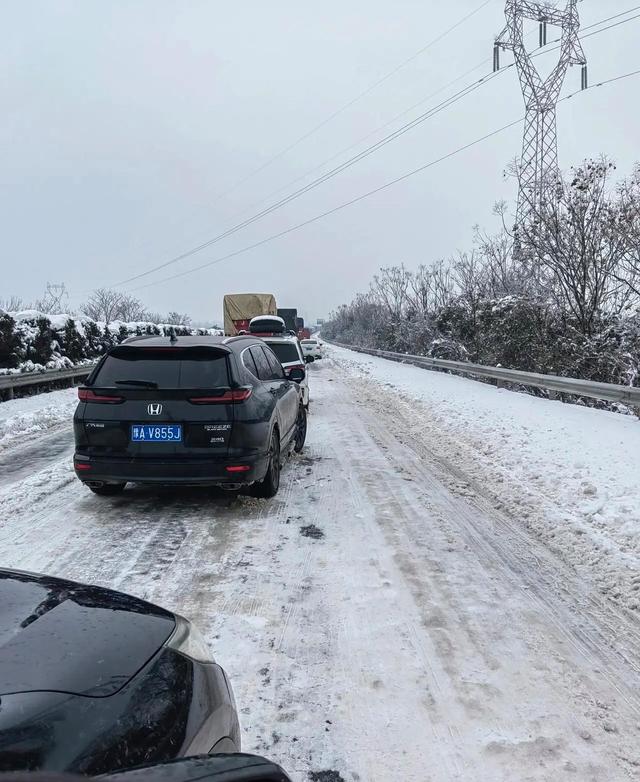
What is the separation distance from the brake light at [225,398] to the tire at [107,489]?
1537 millimetres

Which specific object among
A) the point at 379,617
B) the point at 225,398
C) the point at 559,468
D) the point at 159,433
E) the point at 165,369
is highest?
the point at 165,369

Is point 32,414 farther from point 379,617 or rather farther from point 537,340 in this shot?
point 537,340

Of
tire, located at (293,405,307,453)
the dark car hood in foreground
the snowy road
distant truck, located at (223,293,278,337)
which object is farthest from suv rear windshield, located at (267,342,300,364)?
distant truck, located at (223,293,278,337)

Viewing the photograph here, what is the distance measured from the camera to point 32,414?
11.7m

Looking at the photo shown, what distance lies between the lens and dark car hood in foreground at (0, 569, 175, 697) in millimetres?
1543

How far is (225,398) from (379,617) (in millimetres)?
2591

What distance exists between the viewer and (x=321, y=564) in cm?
421

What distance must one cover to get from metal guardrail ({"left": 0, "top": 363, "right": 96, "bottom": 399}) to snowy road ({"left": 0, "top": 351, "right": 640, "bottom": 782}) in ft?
26.1

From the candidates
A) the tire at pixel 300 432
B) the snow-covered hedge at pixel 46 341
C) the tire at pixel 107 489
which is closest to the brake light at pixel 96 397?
the tire at pixel 107 489

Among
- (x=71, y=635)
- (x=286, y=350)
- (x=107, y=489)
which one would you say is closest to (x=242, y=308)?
(x=286, y=350)

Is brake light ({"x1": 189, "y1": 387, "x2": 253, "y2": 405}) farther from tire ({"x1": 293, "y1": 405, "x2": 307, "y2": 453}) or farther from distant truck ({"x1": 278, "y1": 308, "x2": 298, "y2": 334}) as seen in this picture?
distant truck ({"x1": 278, "y1": 308, "x2": 298, "y2": 334})

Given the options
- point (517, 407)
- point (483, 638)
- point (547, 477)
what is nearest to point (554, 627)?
point (483, 638)

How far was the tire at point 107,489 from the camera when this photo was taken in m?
5.85

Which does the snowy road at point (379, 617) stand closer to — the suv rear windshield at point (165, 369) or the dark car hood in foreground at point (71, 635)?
the dark car hood in foreground at point (71, 635)
